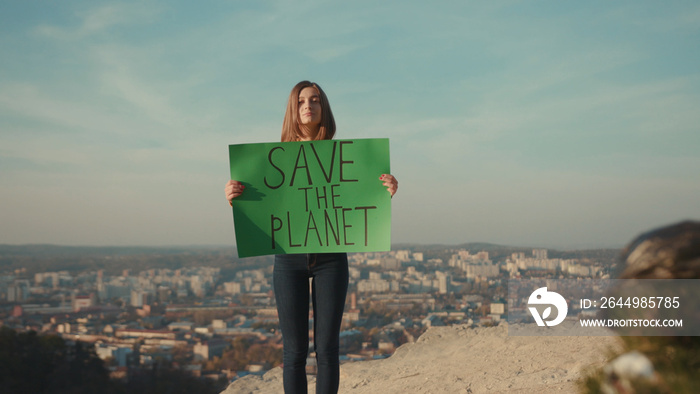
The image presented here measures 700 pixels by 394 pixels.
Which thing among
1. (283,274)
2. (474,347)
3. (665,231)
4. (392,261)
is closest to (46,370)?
(392,261)

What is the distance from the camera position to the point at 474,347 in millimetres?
8258

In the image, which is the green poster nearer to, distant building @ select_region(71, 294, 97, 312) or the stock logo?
the stock logo

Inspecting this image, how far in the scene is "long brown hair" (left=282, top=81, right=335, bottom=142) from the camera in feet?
12.8

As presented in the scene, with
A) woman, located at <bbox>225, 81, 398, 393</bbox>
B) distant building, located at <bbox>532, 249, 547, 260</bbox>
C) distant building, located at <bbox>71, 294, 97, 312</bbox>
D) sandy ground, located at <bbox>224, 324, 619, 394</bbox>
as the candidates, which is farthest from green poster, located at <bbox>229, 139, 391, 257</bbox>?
distant building, located at <bbox>71, 294, 97, 312</bbox>

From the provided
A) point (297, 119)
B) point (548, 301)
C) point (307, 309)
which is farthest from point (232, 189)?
point (548, 301)

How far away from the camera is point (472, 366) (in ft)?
23.9

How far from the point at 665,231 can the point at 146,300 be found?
1577cm

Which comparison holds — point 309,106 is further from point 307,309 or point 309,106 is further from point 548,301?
point 548,301

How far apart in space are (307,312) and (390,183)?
1.08 metres

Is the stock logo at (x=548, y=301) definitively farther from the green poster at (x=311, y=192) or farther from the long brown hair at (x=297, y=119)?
the long brown hair at (x=297, y=119)

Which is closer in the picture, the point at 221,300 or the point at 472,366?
the point at 472,366

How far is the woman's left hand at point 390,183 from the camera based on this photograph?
3867mm

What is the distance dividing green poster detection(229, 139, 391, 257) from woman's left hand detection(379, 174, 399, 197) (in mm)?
47

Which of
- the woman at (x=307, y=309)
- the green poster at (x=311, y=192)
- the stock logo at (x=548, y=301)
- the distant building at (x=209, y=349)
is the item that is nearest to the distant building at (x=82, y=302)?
the distant building at (x=209, y=349)
